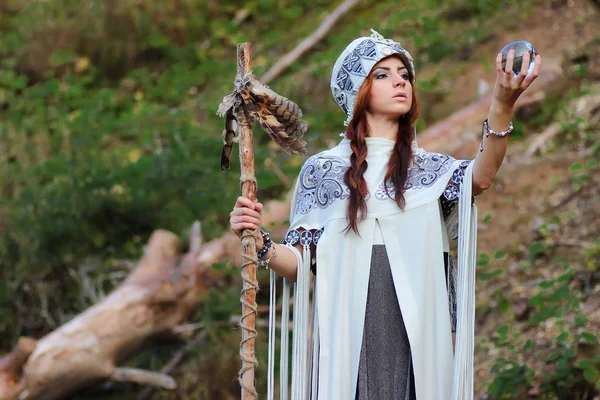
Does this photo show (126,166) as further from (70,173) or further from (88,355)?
(88,355)

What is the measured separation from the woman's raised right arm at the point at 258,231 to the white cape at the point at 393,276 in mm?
39

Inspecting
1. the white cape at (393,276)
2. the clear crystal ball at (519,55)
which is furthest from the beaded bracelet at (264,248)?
the clear crystal ball at (519,55)

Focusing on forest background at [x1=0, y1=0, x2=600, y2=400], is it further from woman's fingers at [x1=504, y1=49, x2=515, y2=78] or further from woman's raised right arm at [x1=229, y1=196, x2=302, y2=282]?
woman's fingers at [x1=504, y1=49, x2=515, y2=78]

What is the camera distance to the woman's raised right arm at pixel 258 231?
3143 millimetres

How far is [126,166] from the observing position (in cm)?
661

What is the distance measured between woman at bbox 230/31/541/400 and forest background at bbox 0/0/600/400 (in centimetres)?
171

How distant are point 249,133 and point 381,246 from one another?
1.89ft

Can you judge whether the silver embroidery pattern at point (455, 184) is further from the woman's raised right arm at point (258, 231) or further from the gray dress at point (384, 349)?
the woman's raised right arm at point (258, 231)

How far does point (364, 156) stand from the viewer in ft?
10.9

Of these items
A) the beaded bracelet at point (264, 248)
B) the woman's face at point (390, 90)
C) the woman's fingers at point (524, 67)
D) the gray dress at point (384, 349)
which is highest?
the woman's face at point (390, 90)

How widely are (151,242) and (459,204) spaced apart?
310cm

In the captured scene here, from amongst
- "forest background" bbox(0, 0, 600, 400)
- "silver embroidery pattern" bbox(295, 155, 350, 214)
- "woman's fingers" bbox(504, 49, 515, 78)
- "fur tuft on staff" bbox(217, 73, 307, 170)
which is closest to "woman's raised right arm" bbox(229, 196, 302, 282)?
"silver embroidery pattern" bbox(295, 155, 350, 214)

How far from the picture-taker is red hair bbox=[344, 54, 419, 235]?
324 centimetres

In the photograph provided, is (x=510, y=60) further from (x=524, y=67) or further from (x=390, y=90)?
(x=390, y=90)
